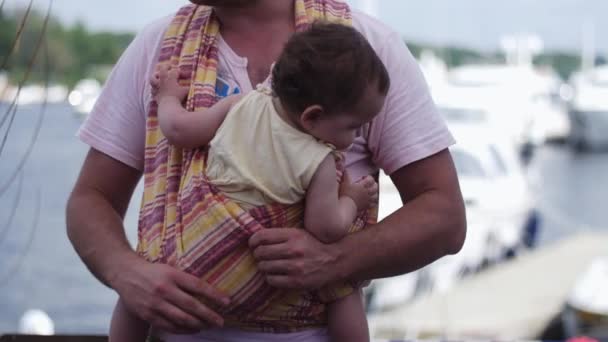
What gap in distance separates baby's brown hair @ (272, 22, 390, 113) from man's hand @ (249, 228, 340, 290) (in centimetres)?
22

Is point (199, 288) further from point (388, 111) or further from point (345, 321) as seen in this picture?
point (388, 111)

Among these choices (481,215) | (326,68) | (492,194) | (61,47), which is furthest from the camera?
(492,194)

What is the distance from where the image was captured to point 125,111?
7.30ft

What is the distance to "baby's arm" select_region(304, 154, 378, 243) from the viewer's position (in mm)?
1920

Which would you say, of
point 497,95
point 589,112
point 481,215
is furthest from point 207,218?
point 589,112

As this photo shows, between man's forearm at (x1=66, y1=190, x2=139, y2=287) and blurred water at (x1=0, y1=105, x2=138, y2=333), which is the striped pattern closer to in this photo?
man's forearm at (x1=66, y1=190, x2=139, y2=287)

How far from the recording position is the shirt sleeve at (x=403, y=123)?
2088 mm

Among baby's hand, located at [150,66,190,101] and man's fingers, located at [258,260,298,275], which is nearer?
man's fingers, located at [258,260,298,275]

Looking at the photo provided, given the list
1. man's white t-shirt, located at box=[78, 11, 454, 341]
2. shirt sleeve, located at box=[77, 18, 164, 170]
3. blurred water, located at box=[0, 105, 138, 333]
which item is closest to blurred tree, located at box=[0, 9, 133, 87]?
shirt sleeve, located at box=[77, 18, 164, 170]

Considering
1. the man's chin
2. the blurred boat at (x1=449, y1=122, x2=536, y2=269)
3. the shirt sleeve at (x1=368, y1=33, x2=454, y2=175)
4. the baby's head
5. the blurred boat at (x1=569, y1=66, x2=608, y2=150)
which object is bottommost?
the blurred boat at (x1=569, y1=66, x2=608, y2=150)

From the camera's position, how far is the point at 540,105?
46.8 m

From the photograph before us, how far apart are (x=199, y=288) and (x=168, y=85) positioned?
14.9 inches

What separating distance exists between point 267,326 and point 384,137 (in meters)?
0.40

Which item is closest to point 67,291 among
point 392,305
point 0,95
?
point 392,305
